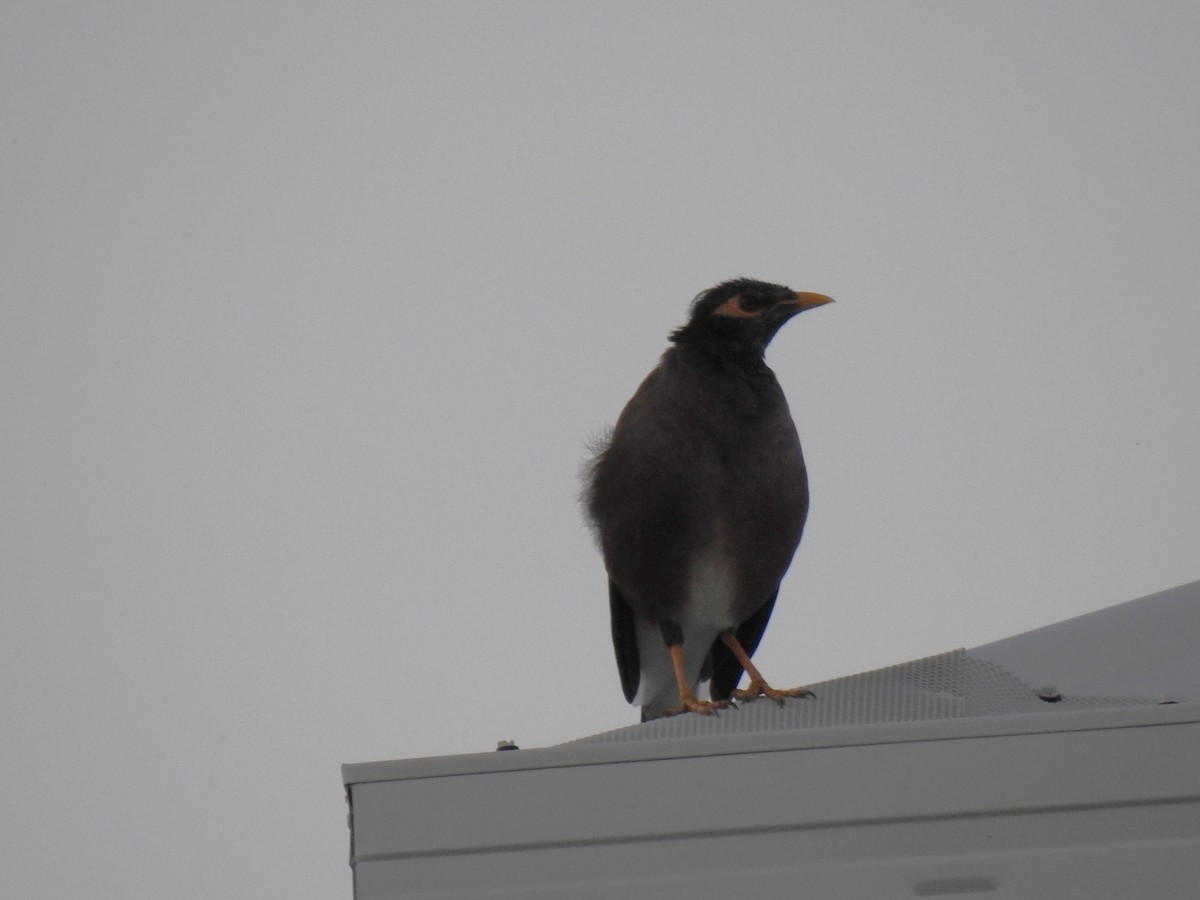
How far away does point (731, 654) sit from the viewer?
4.38m

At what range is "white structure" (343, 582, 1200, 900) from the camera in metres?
1.72

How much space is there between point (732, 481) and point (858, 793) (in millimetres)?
2010

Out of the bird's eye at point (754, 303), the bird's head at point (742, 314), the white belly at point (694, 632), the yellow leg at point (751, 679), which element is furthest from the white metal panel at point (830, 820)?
the bird's eye at point (754, 303)

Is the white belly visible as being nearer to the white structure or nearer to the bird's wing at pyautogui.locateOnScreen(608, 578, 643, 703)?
the bird's wing at pyautogui.locateOnScreen(608, 578, 643, 703)

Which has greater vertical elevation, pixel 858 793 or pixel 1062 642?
pixel 1062 642

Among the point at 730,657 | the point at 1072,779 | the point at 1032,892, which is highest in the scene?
the point at 730,657

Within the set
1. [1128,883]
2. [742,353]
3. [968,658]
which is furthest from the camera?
[742,353]

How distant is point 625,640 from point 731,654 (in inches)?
14.4

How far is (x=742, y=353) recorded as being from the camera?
4.04 metres

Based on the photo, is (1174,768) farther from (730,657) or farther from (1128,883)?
(730,657)

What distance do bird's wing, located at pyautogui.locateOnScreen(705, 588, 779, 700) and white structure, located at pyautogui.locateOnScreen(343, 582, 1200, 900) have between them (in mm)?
2472

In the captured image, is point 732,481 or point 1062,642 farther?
point 732,481

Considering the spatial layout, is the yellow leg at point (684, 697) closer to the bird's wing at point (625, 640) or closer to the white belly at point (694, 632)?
the white belly at point (694, 632)

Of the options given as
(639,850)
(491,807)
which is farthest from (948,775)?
(491,807)
